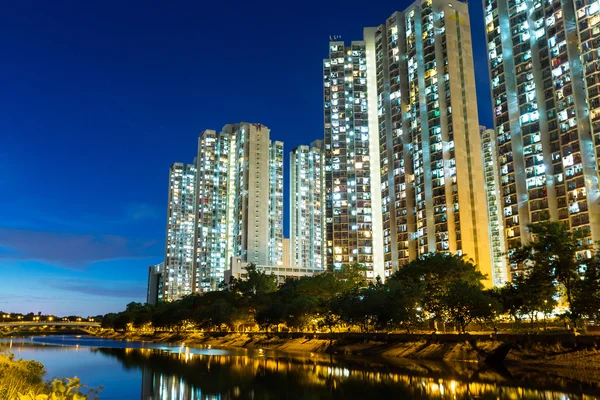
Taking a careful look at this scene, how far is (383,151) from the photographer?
179875 millimetres

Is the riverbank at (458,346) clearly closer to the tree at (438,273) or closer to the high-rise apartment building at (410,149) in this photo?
the tree at (438,273)

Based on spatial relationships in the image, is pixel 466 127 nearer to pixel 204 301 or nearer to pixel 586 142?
pixel 586 142

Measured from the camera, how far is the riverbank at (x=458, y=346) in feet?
181

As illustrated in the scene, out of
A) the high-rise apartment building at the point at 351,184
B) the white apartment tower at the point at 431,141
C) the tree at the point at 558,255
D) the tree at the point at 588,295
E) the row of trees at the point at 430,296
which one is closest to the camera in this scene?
the tree at the point at 588,295

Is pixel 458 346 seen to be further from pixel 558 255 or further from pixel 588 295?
pixel 558 255

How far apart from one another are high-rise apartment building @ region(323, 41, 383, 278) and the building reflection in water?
4566 inches

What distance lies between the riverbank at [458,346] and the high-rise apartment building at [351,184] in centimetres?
7257

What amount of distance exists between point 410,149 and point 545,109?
50053mm

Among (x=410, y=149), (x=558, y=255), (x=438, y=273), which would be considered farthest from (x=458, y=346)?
(x=410, y=149)

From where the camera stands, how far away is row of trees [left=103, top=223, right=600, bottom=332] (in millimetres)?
62750

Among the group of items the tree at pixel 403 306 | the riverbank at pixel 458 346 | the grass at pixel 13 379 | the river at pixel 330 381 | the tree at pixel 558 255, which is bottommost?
the river at pixel 330 381

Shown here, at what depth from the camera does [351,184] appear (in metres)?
192

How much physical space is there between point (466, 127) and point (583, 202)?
53.1 meters

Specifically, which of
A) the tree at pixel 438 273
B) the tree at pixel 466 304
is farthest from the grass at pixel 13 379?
the tree at pixel 438 273
